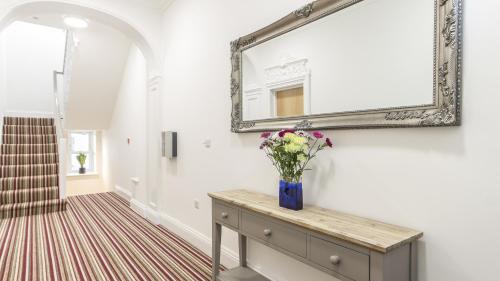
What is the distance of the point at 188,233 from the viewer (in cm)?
343

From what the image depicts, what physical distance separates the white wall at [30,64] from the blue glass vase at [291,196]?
7553 millimetres

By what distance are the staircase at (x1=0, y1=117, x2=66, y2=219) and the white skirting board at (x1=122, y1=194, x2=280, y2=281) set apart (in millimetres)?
1554

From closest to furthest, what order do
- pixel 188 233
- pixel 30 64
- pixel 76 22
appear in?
pixel 188 233, pixel 76 22, pixel 30 64

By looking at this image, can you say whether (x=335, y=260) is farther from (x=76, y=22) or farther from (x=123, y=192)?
(x=123, y=192)

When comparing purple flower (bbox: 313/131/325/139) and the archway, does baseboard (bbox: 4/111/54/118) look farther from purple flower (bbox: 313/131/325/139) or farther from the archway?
purple flower (bbox: 313/131/325/139)

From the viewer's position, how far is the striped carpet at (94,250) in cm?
267

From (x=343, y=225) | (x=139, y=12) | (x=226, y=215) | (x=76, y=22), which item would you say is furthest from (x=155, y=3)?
(x=343, y=225)

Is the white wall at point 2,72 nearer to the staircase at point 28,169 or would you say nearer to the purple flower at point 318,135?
the staircase at point 28,169

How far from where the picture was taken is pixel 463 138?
1.28m

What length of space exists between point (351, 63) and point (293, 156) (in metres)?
0.67

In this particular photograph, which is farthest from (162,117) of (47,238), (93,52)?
(93,52)

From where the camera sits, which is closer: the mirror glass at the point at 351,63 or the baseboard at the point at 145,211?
the mirror glass at the point at 351,63

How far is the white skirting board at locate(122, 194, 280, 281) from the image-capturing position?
270 centimetres

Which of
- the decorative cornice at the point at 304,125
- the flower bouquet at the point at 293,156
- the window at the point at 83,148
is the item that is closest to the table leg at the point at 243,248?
the flower bouquet at the point at 293,156
